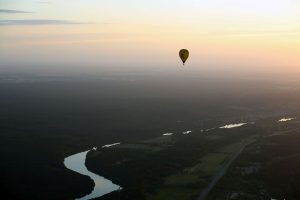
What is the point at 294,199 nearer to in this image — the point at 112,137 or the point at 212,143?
the point at 212,143

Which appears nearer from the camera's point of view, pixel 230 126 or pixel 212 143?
pixel 212 143

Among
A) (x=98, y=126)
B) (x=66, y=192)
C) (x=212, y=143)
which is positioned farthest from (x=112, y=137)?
(x=66, y=192)

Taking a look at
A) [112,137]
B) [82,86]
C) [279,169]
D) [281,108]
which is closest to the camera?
[279,169]

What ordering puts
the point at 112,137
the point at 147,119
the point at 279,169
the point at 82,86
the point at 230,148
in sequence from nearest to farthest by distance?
the point at 279,169 < the point at 230,148 < the point at 112,137 < the point at 147,119 < the point at 82,86

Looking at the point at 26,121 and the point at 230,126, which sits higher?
the point at 26,121

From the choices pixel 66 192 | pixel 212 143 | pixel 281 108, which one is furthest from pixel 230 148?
pixel 281 108

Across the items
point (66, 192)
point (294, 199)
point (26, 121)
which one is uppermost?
point (26, 121)
